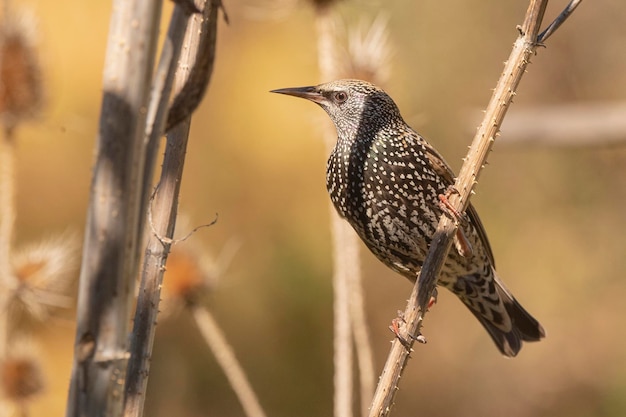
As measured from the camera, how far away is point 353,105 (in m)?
3.88

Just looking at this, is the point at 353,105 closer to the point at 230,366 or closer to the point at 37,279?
the point at 230,366

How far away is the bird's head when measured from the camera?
386 centimetres

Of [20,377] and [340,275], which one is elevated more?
[340,275]

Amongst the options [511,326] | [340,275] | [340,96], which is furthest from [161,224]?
[511,326]

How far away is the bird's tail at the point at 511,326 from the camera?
4.33m

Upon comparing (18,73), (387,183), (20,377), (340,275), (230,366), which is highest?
(18,73)

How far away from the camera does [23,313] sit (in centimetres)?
638

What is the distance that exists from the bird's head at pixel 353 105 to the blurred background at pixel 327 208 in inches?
90.4

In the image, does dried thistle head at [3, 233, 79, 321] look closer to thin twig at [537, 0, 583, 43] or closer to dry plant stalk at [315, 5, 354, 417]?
dry plant stalk at [315, 5, 354, 417]

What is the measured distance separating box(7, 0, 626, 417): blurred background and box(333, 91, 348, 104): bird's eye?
2.30 meters

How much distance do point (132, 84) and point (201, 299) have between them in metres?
2.79

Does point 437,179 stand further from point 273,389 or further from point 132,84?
point 273,389

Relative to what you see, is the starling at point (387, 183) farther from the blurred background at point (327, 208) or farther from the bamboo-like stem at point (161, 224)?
the blurred background at point (327, 208)

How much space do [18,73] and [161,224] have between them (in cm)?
211
